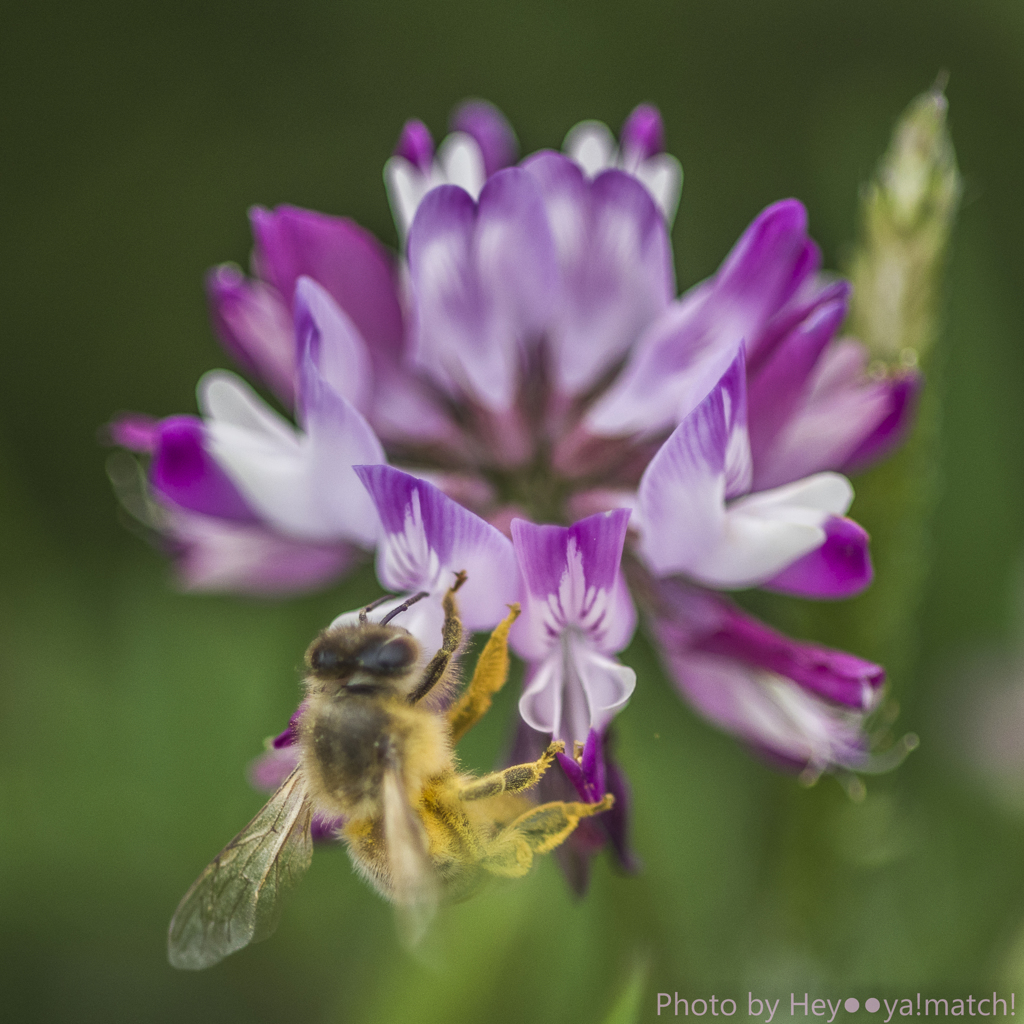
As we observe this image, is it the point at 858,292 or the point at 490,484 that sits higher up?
the point at 858,292

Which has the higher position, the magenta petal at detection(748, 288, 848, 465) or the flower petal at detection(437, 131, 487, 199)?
the flower petal at detection(437, 131, 487, 199)

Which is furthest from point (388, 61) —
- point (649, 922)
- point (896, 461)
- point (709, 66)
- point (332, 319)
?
point (649, 922)

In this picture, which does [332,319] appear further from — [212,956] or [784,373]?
[212,956]

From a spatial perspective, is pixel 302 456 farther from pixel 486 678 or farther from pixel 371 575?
pixel 371 575

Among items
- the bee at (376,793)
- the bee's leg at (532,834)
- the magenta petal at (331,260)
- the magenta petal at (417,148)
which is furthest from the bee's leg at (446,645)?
the magenta petal at (417,148)

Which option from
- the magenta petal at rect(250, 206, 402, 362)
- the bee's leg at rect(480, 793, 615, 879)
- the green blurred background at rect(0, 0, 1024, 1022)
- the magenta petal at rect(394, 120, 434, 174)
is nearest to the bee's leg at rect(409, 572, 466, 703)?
the bee's leg at rect(480, 793, 615, 879)

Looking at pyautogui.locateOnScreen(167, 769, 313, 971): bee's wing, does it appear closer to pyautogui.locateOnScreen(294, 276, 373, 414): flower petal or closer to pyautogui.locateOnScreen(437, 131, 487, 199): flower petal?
pyautogui.locateOnScreen(294, 276, 373, 414): flower petal
